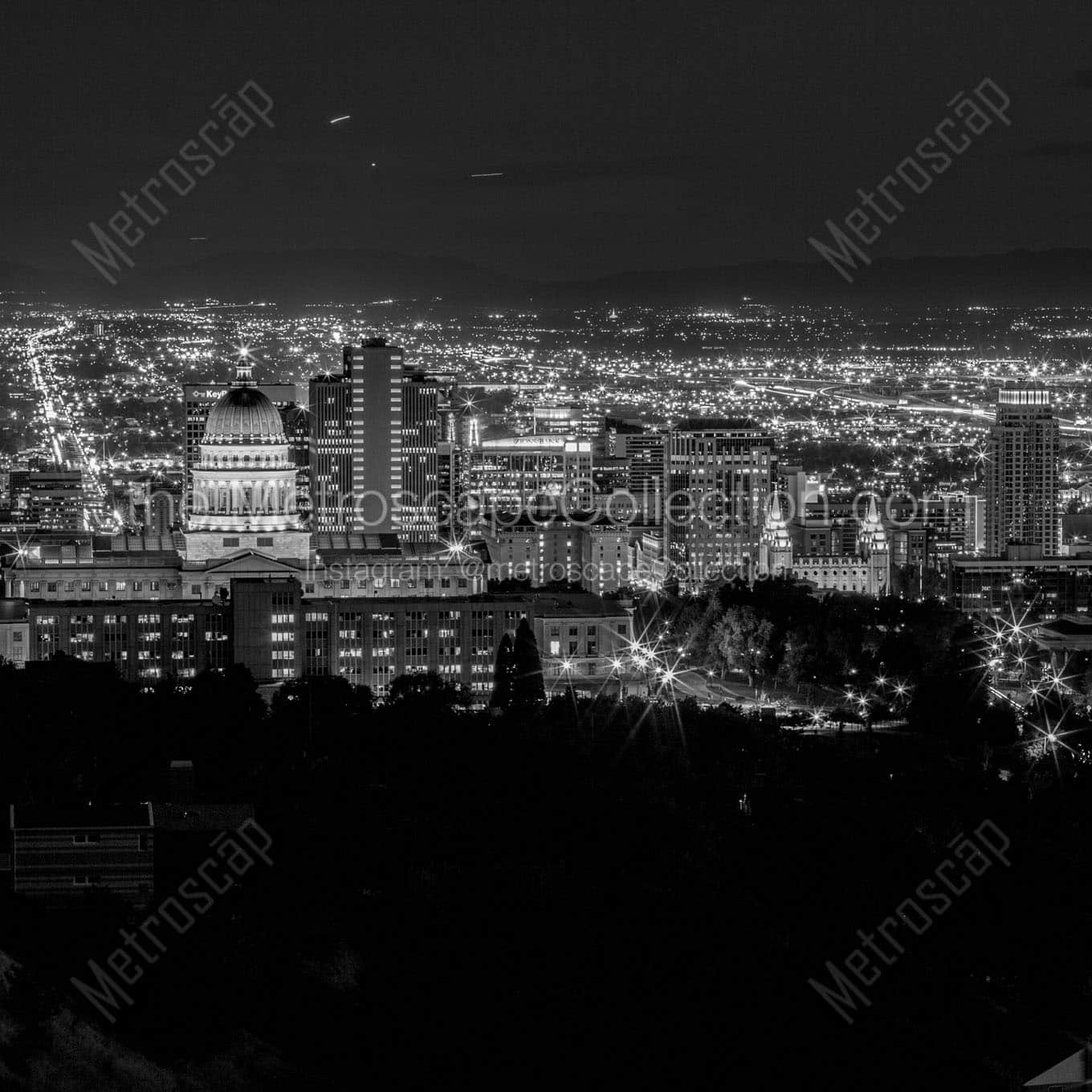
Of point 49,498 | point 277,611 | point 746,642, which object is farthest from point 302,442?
point 746,642

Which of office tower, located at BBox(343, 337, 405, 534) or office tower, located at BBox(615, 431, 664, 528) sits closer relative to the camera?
office tower, located at BBox(343, 337, 405, 534)

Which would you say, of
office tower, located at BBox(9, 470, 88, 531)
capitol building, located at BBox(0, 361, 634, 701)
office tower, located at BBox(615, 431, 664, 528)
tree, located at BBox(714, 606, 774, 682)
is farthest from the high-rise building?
tree, located at BBox(714, 606, 774, 682)

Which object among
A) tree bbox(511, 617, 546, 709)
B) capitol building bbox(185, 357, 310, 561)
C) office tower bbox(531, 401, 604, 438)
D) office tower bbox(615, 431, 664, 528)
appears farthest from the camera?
office tower bbox(531, 401, 604, 438)

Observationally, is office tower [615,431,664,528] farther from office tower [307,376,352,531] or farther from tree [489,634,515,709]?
tree [489,634,515,709]

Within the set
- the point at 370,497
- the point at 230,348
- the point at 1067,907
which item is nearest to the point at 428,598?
the point at 1067,907

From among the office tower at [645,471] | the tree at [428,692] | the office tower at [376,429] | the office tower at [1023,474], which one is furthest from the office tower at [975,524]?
the tree at [428,692]

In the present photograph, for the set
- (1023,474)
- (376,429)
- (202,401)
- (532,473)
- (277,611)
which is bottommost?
(277,611)

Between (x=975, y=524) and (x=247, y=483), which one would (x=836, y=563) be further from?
(x=247, y=483)
